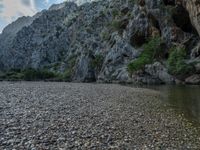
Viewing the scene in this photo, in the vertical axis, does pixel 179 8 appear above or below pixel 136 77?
above

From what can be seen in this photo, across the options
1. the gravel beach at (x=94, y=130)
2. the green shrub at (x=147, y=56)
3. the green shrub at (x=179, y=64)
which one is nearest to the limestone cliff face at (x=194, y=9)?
the green shrub at (x=179, y=64)

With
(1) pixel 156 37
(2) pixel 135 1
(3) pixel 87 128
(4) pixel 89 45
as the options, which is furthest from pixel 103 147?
(4) pixel 89 45

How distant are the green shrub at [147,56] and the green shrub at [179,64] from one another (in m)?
12.0

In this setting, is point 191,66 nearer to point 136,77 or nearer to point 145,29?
point 136,77

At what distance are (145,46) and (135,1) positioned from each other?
35.3 m

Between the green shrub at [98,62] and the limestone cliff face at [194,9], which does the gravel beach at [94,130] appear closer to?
the limestone cliff face at [194,9]

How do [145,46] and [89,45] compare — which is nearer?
[145,46]

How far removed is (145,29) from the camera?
413ft

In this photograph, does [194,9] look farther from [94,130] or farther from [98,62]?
[94,130]

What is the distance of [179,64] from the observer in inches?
3442

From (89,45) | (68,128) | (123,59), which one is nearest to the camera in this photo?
(68,128)

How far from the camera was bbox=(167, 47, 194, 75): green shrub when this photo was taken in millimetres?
85206


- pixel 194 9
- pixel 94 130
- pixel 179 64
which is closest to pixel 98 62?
pixel 179 64

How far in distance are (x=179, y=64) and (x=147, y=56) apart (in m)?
22.8
